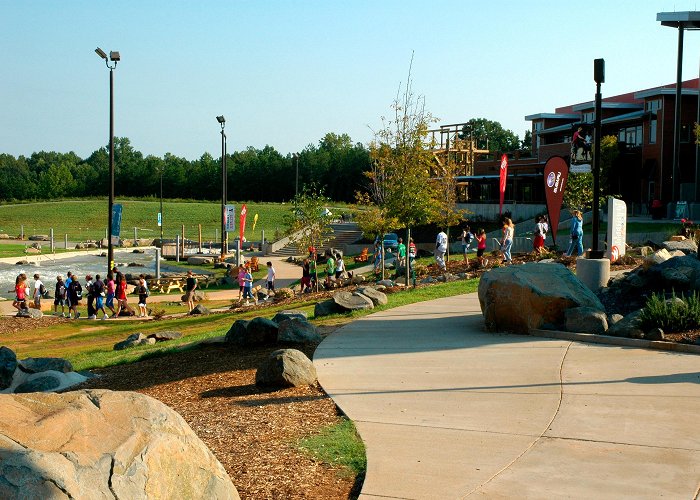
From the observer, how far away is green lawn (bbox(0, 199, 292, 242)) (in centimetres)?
9069

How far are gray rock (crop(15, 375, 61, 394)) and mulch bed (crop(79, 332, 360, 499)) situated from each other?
1.35ft

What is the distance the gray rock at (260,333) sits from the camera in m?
12.7

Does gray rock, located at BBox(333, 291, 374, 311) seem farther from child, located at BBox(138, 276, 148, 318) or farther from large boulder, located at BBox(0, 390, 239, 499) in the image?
large boulder, located at BBox(0, 390, 239, 499)

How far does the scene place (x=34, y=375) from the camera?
11797mm

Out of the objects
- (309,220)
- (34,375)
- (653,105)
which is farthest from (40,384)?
(653,105)

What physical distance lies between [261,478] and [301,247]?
28.8m

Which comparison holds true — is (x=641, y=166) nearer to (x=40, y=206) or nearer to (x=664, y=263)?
(x=664, y=263)

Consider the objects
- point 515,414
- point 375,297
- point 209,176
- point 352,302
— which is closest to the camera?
point 515,414

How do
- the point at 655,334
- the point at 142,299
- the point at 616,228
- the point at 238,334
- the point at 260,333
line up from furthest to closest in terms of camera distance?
the point at 142,299 → the point at 616,228 → the point at 238,334 → the point at 260,333 → the point at 655,334

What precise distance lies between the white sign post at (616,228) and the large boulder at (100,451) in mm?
16587

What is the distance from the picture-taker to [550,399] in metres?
8.70

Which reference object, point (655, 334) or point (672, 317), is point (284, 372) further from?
point (672, 317)

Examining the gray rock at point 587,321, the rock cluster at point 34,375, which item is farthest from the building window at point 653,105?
the rock cluster at point 34,375

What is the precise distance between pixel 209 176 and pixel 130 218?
34.9m
